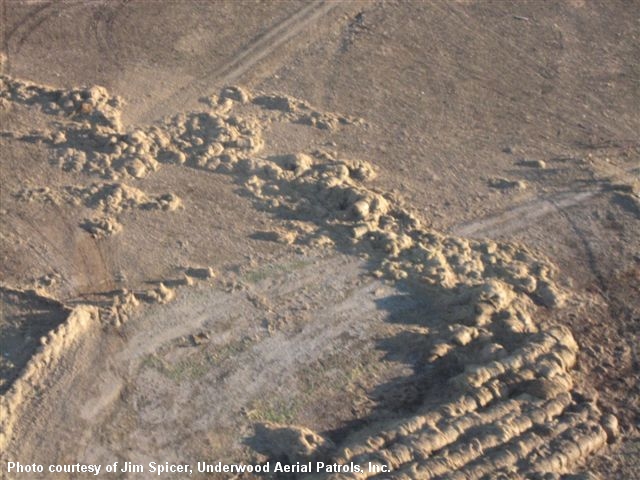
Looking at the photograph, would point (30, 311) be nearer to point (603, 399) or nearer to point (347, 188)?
point (347, 188)

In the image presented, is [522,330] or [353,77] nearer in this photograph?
[522,330]

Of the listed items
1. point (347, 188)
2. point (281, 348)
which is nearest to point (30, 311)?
point (281, 348)

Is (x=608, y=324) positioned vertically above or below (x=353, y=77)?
below

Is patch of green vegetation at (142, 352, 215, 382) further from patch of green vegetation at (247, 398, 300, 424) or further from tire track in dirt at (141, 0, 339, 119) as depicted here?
tire track in dirt at (141, 0, 339, 119)

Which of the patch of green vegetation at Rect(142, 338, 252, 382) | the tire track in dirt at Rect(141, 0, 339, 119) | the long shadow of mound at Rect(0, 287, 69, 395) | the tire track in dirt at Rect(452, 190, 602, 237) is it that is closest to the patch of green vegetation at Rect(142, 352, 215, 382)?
the patch of green vegetation at Rect(142, 338, 252, 382)

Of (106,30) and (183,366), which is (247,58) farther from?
(183,366)

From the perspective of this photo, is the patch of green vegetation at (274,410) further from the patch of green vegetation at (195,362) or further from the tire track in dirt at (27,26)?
the tire track in dirt at (27,26)

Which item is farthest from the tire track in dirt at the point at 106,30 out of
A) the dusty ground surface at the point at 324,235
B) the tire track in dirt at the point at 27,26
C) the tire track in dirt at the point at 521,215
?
the tire track in dirt at the point at 521,215
